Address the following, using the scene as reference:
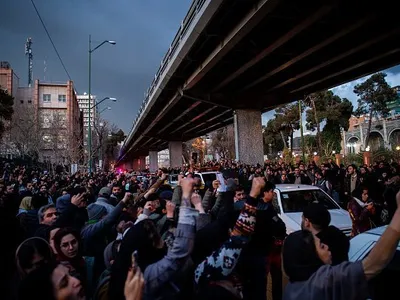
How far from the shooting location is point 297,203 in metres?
8.29

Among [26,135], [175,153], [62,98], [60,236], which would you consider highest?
[62,98]

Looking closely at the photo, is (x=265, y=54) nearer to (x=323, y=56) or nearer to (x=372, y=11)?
(x=323, y=56)

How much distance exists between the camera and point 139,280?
5.95 feet

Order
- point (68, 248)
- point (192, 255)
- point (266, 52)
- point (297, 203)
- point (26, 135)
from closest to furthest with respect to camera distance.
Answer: point (192, 255) → point (68, 248) → point (297, 203) → point (266, 52) → point (26, 135)

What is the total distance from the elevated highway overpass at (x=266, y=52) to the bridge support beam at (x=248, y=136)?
8 centimetres

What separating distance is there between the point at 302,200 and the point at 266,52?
9.47 metres

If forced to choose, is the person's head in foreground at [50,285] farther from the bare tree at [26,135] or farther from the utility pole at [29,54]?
the utility pole at [29,54]

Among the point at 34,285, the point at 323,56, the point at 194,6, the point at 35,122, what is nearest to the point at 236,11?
the point at 194,6

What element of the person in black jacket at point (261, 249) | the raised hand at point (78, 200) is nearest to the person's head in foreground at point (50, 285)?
the person in black jacket at point (261, 249)

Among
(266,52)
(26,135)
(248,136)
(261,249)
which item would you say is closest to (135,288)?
(261,249)

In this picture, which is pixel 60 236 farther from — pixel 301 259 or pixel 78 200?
pixel 301 259

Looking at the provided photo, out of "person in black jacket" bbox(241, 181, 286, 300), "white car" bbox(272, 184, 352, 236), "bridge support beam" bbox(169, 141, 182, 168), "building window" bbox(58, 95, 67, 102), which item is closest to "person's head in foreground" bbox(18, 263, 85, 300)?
"person in black jacket" bbox(241, 181, 286, 300)

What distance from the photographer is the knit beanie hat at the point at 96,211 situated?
5170 mm

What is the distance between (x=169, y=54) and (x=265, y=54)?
7655 mm
